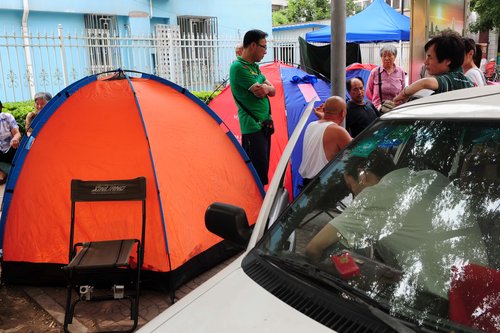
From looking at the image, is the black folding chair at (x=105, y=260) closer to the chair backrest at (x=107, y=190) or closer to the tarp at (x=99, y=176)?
the chair backrest at (x=107, y=190)

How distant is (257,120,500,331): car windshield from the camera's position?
4.60ft

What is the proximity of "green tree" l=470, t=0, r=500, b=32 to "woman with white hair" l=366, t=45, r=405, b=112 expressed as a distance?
17.2m

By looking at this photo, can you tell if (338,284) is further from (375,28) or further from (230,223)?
(375,28)

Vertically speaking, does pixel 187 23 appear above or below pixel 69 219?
above

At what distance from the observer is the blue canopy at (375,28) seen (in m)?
11.2

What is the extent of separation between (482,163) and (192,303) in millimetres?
1172

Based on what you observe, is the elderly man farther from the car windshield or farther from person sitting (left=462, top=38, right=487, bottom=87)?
the car windshield

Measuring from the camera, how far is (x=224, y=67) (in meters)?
11.0

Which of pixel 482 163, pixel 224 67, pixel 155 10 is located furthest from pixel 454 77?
pixel 155 10

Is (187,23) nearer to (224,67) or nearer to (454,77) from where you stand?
(224,67)

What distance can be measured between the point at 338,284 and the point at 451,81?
2114mm

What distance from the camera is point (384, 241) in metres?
1.65

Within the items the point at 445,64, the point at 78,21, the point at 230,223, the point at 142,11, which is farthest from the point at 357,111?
the point at 78,21

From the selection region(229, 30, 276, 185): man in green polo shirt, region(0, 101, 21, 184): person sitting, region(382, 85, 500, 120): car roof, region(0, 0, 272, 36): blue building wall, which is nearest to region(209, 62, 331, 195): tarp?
region(229, 30, 276, 185): man in green polo shirt
